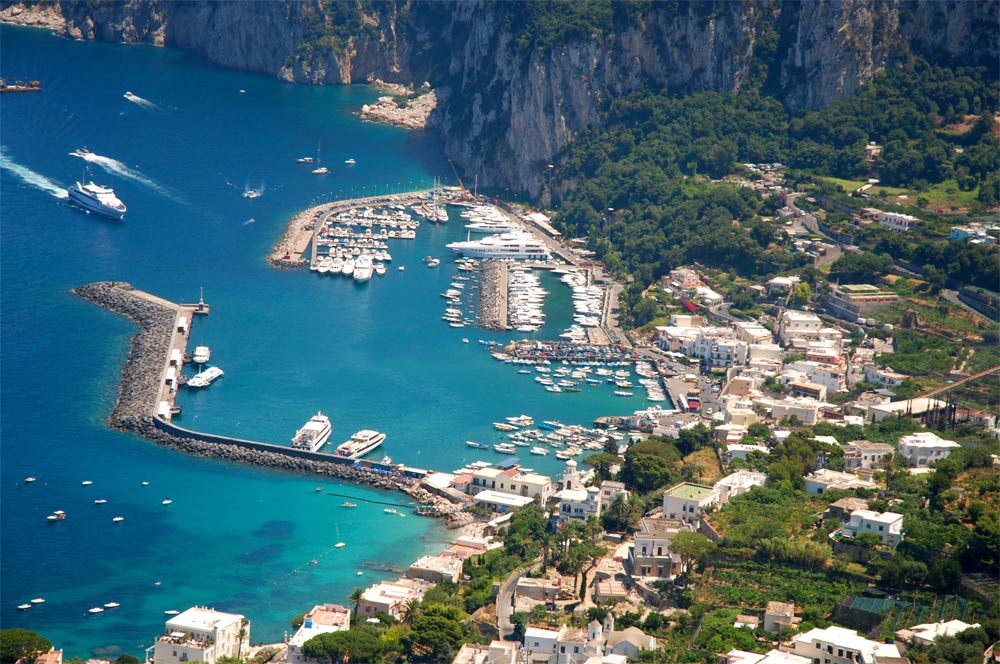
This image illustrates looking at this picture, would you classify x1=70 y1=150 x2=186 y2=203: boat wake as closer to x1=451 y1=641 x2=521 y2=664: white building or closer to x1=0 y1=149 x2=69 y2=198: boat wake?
x1=0 y1=149 x2=69 y2=198: boat wake

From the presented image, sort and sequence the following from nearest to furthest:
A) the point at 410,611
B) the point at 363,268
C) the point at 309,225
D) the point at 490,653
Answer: the point at 490,653, the point at 410,611, the point at 363,268, the point at 309,225

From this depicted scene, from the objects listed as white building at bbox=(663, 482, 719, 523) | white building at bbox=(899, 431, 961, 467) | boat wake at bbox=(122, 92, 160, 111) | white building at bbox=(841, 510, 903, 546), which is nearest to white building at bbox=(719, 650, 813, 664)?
white building at bbox=(841, 510, 903, 546)

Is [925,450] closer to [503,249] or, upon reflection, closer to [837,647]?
[837,647]

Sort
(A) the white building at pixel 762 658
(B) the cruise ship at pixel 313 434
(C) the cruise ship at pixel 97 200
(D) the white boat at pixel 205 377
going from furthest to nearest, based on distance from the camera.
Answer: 1. (C) the cruise ship at pixel 97 200
2. (D) the white boat at pixel 205 377
3. (B) the cruise ship at pixel 313 434
4. (A) the white building at pixel 762 658

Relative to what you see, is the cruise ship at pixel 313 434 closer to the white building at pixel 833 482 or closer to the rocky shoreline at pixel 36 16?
the white building at pixel 833 482

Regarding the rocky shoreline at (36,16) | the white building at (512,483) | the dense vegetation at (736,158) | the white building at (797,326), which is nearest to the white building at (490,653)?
the white building at (512,483)

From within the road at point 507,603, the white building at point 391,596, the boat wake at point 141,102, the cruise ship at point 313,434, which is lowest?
the white building at point 391,596

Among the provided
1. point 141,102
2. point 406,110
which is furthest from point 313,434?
point 406,110
